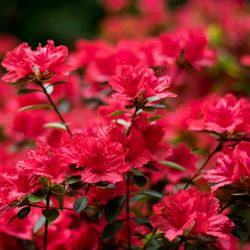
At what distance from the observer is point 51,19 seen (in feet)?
15.9

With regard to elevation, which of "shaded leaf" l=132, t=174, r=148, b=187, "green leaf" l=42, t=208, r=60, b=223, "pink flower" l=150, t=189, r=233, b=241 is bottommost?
"shaded leaf" l=132, t=174, r=148, b=187

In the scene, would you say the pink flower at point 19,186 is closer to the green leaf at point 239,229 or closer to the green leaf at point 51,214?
the green leaf at point 51,214

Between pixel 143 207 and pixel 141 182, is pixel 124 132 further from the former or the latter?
pixel 143 207

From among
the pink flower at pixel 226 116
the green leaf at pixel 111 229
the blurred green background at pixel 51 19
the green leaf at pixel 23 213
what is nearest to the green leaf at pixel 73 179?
the green leaf at pixel 23 213

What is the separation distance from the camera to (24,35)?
4871 millimetres

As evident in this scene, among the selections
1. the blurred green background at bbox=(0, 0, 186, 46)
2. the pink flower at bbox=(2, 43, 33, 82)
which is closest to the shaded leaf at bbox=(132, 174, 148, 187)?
the pink flower at bbox=(2, 43, 33, 82)

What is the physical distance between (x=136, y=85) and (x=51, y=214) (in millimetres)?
325

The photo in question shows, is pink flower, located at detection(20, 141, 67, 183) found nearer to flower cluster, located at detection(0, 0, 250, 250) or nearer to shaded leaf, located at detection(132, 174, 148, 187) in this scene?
flower cluster, located at detection(0, 0, 250, 250)

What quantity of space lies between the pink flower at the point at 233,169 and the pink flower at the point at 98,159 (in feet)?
0.64

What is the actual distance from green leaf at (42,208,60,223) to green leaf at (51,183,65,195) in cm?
4

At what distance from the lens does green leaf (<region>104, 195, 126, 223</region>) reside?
4.10 ft

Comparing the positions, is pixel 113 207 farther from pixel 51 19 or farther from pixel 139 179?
pixel 51 19

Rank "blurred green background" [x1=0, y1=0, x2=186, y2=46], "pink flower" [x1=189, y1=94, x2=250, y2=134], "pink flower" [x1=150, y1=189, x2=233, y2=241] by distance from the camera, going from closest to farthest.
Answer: "pink flower" [x1=150, y1=189, x2=233, y2=241] → "pink flower" [x1=189, y1=94, x2=250, y2=134] → "blurred green background" [x1=0, y1=0, x2=186, y2=46]

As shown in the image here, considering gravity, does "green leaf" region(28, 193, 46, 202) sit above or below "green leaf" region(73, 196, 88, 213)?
above
